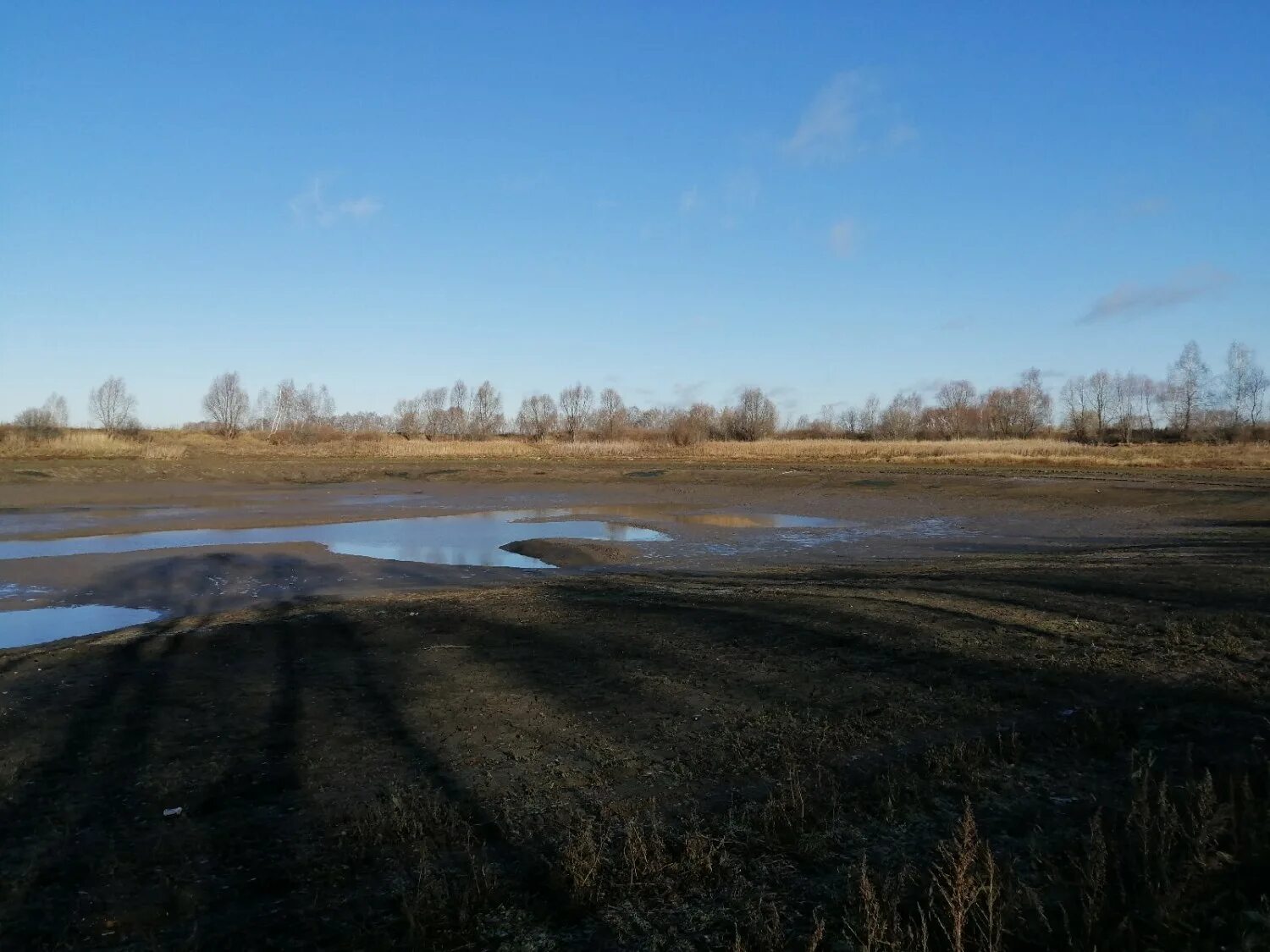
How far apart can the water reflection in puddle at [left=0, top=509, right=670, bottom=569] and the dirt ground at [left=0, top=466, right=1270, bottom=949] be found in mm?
8081

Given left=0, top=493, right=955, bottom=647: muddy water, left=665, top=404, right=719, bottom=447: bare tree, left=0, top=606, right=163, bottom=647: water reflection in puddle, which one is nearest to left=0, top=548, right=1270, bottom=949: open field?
left=0, top=606, right=163, bottom=647: water reflection in puddle

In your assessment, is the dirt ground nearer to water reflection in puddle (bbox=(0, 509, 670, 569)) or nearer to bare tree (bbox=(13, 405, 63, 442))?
water reflection in puddle (bbox=(0, 509, 670, 569))

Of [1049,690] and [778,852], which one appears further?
[1049,690]

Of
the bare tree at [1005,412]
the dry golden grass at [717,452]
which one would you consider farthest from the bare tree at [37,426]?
the bare tree at [1005,412]

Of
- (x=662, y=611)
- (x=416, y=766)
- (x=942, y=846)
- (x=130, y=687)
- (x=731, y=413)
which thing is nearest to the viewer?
(x=942, y=846)

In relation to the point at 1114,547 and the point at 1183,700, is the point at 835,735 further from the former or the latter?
the point at 1114,547

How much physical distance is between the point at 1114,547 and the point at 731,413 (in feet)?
314

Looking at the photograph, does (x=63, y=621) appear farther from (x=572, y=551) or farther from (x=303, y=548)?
(x=572, y=551)

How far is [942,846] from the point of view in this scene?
14.1ft

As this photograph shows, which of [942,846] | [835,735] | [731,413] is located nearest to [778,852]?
[942,846]

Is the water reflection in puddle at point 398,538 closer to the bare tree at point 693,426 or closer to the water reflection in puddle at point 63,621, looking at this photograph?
the water reflection in puddle at point 63,621

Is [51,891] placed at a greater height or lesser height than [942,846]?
lesser

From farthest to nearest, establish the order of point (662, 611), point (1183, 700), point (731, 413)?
point (731, 413) → point (662, 611) → point (1183, 700)

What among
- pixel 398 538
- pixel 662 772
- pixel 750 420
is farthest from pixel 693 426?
pixel 662 772
